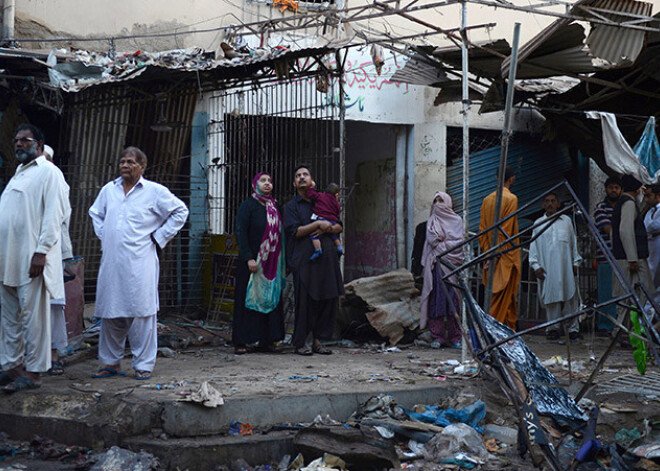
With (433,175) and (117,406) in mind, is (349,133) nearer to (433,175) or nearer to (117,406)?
(433,175)

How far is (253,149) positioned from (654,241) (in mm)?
4695

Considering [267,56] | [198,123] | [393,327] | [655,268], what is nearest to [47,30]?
[198,123]

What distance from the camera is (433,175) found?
10.9 meters

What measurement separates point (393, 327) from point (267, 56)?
3.05 m

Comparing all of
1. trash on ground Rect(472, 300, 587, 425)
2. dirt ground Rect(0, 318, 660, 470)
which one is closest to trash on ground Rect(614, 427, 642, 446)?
dirt ground Rect(0, 318, 660, 470)

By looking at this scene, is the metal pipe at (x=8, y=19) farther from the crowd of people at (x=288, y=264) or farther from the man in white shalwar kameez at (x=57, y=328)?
the crowd of people at (x=288, y=264)

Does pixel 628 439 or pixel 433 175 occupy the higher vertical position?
pixel 433 175

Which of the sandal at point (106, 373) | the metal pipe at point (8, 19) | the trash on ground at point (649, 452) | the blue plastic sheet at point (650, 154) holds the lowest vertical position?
the trash on ground at point (649, 452)

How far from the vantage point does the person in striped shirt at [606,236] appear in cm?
848

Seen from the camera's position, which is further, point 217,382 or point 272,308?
point 272,308

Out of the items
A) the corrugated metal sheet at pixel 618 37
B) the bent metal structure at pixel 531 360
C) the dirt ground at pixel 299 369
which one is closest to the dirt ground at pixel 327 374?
the dirt ground at pixel 299 369

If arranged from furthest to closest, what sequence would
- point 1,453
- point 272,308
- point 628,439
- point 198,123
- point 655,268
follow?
point 198,123
point 655,268
point 272,308
point 628,439
point 1,453

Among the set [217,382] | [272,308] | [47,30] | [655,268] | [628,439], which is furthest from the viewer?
[47,30]

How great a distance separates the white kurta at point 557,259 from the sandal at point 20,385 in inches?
218
